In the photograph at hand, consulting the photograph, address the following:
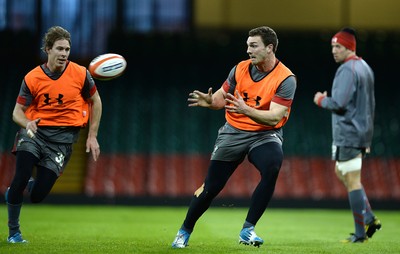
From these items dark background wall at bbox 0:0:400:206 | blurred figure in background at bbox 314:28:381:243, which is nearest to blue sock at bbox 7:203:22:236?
blurred figure in background at bbox 314:28:381:243

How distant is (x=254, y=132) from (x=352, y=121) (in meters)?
1.51

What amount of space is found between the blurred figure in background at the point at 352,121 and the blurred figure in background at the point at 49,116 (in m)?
2.56

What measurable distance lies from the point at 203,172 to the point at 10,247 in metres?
10.1

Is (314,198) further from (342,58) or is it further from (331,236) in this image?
(342,58)

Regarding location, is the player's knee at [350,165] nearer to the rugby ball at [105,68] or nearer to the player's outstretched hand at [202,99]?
the player's outstretched hand at [202,99]

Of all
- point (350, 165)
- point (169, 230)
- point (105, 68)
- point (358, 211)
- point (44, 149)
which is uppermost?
point (105, 68)

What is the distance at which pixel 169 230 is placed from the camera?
411 inches

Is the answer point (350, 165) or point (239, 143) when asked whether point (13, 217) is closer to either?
point (239, 143)

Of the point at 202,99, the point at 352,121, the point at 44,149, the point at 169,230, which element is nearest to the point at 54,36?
the point at 44,149

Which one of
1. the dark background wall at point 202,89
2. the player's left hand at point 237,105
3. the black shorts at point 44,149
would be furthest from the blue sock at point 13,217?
the dark background wall at point 202,89

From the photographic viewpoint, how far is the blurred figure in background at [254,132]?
7562 millimetres

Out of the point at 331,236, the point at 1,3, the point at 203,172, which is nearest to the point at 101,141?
the point at 203,172

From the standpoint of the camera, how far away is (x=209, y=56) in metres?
18.5

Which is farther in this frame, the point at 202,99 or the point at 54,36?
the point at 54,36
